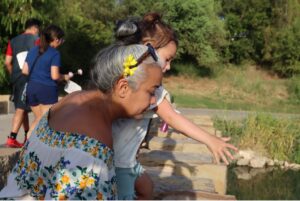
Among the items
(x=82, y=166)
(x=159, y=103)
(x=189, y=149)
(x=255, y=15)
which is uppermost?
(x=82, y=166)

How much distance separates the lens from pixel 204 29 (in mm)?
27797

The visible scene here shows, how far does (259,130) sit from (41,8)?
8.41 m

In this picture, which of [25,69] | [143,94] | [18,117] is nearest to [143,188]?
[143,94]

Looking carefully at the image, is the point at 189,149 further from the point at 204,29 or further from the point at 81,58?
the point at 204,29

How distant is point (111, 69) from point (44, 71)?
152 inches

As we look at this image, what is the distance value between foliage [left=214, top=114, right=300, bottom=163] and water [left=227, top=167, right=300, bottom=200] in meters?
0.67

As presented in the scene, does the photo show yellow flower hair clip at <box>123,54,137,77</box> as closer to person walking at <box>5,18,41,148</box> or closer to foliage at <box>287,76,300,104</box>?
person walking at <box>5,18,41,148</box>

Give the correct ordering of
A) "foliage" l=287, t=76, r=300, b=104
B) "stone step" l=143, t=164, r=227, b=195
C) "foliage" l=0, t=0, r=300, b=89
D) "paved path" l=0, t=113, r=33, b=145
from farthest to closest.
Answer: "foliage" l=287, t=76, r=300, b=104, "foliage" l=0, t=0, r=300, b=89, "paved path" l=0, t=113, r=33, b=145, "stone step" l=143, t=164, r=227, b=195

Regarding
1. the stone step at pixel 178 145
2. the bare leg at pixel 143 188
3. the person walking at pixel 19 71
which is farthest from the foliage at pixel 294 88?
the bare leg at pixel 143 188

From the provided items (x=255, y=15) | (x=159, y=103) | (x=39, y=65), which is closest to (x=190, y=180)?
(x=159, y=103)

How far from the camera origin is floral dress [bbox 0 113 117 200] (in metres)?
2.07

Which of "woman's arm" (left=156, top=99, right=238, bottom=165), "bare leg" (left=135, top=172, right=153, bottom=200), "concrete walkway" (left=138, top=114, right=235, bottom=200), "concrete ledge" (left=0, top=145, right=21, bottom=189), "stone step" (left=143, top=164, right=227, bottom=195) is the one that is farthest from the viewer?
"stone step" (left=143, top=164, right=227, bottom=195)

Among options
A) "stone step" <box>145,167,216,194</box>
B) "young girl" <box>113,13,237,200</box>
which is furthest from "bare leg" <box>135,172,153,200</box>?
"stone step" <box>145,167,216,194</box>

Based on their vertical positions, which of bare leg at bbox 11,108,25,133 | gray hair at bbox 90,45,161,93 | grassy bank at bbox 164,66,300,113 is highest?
gray hair at bbox 90,45,161,93
